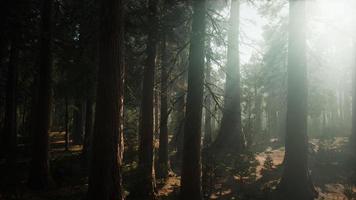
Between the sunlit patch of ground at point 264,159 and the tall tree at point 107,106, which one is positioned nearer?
the tall tree at point 107,106

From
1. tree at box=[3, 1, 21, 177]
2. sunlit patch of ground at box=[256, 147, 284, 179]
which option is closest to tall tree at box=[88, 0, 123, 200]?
sunlit patch of ground at box=[256, 147, 284, 179]

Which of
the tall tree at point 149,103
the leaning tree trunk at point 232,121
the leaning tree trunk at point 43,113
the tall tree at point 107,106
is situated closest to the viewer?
the tall tree at point 107,106

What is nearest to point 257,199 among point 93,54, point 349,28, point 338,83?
point 93,54

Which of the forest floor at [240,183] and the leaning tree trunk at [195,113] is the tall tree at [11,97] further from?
the leaning tree trunk at [195,113]

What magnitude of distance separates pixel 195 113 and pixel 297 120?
431cm

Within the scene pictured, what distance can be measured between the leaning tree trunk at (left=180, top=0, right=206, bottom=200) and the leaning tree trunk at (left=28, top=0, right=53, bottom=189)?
603cm

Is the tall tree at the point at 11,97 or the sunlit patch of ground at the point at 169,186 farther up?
the tall tree at the point at 11,97

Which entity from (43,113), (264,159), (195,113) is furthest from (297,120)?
(43,113)

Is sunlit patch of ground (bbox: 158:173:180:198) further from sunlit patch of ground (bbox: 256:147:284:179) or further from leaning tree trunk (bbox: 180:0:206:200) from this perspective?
sunlit patch of ground (bbox: 256:147:284:179)

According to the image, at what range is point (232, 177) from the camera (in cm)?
1470

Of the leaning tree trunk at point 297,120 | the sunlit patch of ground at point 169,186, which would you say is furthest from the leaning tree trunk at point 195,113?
the leaning tree trunk at point 297,120

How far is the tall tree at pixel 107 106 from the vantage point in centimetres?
871

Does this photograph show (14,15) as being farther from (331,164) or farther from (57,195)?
(331,164)

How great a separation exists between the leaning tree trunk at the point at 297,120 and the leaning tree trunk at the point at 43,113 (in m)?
8.85
